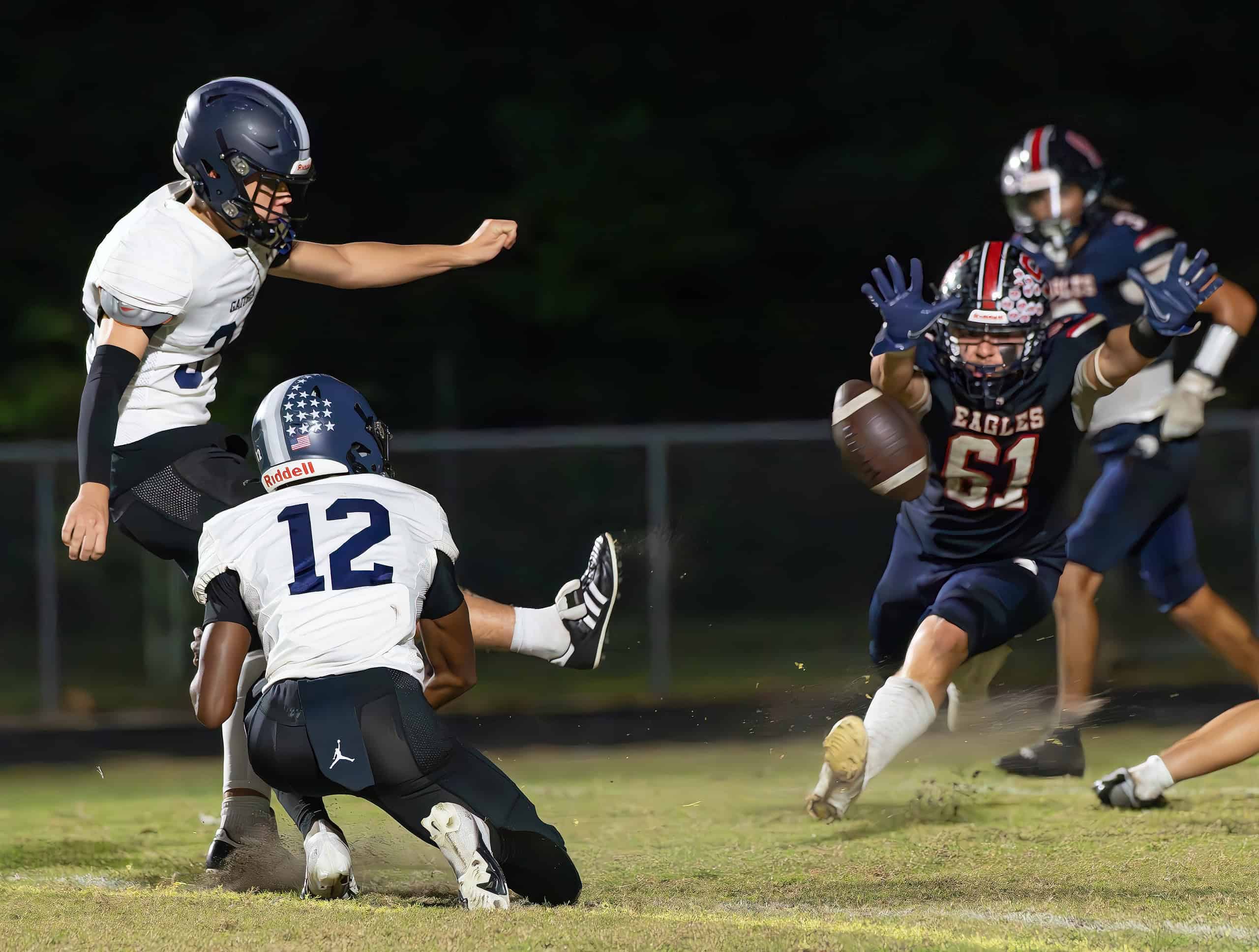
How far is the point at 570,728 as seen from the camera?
9281 millimetres

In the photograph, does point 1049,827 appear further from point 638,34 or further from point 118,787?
point 638,34

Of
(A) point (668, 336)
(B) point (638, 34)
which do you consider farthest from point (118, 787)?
(B) point (638, 34)

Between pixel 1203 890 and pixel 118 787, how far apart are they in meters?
4.82

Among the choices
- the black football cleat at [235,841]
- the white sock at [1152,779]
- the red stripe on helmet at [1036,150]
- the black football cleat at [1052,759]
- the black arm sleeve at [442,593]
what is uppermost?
the red stripe on helmet at [1036,150]

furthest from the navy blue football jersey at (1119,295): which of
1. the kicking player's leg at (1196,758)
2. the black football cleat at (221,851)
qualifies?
the black football cleat at (221,851)

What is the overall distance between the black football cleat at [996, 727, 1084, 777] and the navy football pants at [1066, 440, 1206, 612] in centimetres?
67

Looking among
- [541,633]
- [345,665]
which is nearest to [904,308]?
[541,633]

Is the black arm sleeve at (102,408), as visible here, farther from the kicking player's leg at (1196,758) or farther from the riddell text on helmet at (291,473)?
the kicking player's leg at (1196,758)

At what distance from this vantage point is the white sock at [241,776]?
5.04 meters

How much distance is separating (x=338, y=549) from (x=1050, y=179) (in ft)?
12.7

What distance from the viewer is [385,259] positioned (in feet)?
18.9

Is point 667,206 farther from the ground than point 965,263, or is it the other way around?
point 667,206

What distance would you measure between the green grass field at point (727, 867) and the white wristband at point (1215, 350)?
1.60m

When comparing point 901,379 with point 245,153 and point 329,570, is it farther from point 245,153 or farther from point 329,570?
point 329,570
